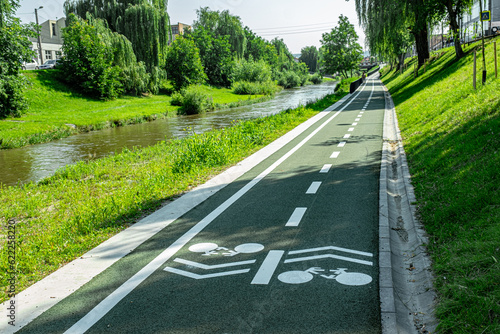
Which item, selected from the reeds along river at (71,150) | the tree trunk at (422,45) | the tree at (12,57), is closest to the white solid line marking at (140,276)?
the reeds along river at (71,150)

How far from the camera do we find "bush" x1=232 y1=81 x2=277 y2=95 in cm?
6531

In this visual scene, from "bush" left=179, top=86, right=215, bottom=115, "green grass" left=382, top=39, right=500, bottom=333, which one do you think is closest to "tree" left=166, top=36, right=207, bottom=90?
"bush" left=179, top=86, right=215, bottom=115

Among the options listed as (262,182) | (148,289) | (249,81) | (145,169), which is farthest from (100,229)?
(249,81)

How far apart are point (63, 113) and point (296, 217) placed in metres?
31.8

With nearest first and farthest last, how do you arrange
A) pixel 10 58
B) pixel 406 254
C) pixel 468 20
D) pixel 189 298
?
pixel 189 298, pixel 406 254, pixel 10 58, pixel 468 20

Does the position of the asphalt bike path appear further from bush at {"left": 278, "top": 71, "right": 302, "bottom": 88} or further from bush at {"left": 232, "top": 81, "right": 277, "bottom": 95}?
bush at {"left": 278, "top": 71, "right": 302, "bottom": 88}

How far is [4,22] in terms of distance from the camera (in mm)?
26734

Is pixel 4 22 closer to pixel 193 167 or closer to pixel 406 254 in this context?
pixel 193 167

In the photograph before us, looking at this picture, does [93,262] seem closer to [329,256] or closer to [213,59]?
[329,256]

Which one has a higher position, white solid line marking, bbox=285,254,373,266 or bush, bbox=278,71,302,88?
bush, bbox=278,71,302,88

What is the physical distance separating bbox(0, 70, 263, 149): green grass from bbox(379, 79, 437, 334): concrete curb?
21.8 metres

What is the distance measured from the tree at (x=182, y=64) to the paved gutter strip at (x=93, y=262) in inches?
1971

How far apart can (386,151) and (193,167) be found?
17.7ft

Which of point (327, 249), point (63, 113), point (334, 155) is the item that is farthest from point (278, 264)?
point (63, 113)
